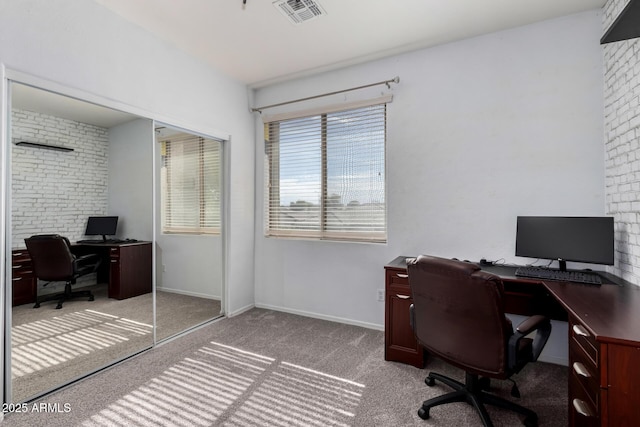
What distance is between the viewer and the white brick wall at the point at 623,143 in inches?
76.6

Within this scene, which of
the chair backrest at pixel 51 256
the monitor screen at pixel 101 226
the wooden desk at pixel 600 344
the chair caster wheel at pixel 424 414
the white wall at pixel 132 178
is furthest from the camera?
the white wall at pixel 132 178

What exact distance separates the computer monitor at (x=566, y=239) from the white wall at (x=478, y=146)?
0.21 meters

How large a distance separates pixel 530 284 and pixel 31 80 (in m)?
3.75

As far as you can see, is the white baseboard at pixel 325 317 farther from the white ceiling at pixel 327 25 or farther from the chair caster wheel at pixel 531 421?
the white ceiling at pixel 327 25

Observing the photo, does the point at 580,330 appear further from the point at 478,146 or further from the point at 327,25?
the point at 327,25

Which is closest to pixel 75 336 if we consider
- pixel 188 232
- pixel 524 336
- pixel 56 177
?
pixel 56 177

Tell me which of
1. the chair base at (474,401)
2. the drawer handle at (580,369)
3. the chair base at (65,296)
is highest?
the chair base at (65,296)

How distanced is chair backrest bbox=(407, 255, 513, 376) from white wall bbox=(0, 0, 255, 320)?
2.60m

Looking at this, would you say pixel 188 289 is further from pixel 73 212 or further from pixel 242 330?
pixel 73 212

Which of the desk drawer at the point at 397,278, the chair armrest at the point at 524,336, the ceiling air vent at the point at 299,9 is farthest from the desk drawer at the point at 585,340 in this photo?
the ceiling air vent at the point at 299,9

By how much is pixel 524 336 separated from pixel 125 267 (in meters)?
3.20

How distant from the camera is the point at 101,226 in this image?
2555mm

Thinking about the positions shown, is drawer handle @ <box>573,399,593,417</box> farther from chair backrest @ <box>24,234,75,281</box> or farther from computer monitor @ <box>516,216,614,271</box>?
chair backrest @ <box>24,234,75,281</box>

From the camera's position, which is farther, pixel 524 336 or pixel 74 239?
pixel 74 239
